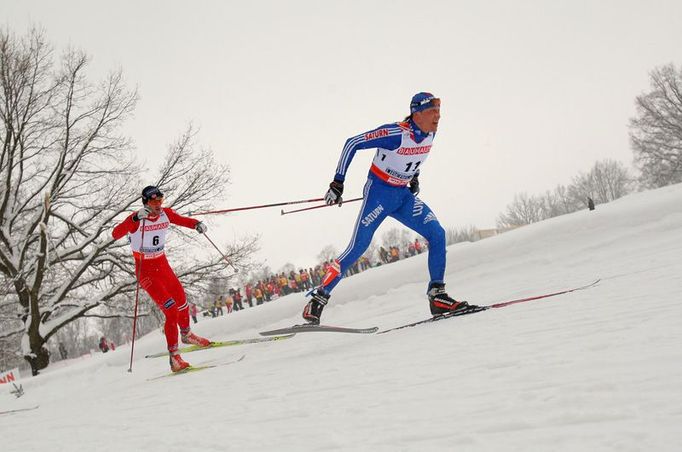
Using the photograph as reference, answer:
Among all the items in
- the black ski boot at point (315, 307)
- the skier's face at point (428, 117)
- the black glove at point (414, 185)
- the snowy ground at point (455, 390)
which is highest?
the skier's face at point (428, 117)

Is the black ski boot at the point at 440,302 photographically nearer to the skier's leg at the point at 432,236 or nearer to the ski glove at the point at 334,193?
the skier's leg at the point at 432,236

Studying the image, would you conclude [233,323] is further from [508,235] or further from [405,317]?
[508,235]

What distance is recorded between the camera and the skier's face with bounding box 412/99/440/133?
4.65m

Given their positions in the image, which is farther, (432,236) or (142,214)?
(142,214)

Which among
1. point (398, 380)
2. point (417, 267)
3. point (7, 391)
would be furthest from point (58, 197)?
point (398, 380)

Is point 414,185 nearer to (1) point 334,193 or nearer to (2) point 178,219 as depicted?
(1) point 334,193

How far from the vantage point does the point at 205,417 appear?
8.70ft

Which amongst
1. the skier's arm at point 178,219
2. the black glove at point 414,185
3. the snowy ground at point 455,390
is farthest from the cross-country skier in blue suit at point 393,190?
the skier's arm at point 178,219

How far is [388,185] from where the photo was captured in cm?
477

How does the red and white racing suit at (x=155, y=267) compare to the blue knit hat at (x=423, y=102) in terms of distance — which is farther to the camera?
the red and white racing suit at (x=155, y=267)

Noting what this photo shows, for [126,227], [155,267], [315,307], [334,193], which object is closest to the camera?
[334,193]

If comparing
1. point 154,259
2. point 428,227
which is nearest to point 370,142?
point 428,227

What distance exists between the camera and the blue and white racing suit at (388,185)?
183 inches

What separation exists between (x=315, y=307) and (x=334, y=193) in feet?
3.92
